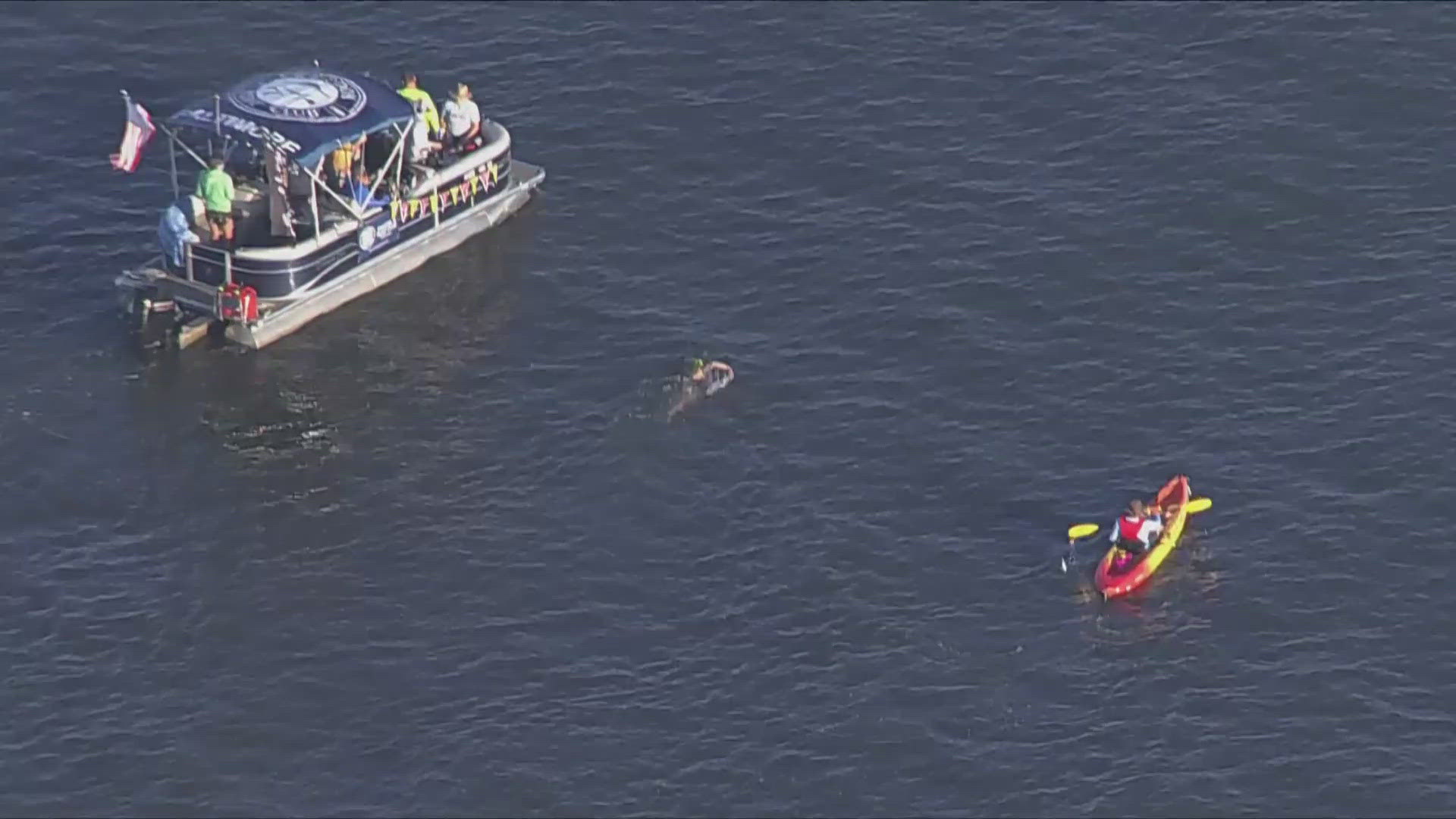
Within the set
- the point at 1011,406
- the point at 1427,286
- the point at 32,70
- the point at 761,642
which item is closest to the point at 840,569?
the point at 761,642

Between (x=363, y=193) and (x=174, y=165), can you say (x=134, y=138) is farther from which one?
(x=363, y=193)

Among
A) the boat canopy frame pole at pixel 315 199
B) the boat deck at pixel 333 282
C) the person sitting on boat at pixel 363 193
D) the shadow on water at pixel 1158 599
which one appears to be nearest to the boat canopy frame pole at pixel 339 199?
the boat canopy frame pole at pixel 315 199

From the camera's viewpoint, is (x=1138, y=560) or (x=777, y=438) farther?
(x=777, y=438)

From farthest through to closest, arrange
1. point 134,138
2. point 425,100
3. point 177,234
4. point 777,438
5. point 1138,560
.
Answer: point 425,100 < point 134,138 < point 177,234 < point 777,438 < point 1138,560

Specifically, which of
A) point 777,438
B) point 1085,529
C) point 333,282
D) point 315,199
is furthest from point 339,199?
point 1085,529

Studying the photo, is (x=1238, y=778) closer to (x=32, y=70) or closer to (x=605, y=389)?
(x=605, y=389)

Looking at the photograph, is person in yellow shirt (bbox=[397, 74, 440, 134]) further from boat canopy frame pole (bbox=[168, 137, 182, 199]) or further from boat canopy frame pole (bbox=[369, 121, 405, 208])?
boat canopy frame pole (bbox=[168, 137, 182, 199])
